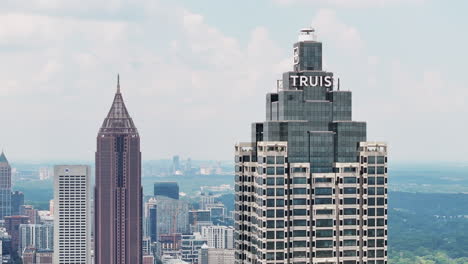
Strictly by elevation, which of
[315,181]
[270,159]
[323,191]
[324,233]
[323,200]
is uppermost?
[270,159]

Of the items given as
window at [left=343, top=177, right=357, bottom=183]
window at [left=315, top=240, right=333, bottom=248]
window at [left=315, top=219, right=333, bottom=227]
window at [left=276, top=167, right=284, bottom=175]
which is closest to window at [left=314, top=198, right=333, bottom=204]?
window at [left=315, top=219, right=333, bottom=227]

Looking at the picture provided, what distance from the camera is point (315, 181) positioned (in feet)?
163

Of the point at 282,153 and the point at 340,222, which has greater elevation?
the point at 282,153

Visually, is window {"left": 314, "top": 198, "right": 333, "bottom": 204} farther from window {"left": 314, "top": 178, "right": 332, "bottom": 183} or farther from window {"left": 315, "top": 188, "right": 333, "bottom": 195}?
window {"left": 314, "top": 178, "right": 332, "bottom": 183}

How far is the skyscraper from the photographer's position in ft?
161

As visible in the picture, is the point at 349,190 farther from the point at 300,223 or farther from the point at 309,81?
the point at 309,81

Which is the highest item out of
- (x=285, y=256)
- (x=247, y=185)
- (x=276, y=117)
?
(x=276, y=117)

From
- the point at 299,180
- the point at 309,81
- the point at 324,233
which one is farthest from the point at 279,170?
the point at 309,81

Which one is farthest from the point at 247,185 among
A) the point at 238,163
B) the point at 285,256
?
the point at 285,256

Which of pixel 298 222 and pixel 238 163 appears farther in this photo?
pixel 238 163

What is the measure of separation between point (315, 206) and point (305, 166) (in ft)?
7.27

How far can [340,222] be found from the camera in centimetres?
4997

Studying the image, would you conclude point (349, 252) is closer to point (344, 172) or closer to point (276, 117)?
point (344, 172)

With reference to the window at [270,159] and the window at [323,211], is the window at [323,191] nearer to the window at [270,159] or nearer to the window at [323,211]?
the window at [323,211]
